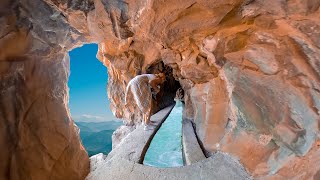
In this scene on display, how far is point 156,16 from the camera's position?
2.95 meters

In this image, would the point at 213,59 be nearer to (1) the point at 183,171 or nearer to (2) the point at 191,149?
(1) the point at 183,171

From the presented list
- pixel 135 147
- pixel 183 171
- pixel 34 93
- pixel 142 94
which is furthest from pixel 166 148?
pixel 34 93

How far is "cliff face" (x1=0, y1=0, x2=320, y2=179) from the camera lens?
2.61 metres

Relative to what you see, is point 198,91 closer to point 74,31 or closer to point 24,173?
point 74,31

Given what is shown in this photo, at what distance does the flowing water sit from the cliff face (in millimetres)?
1453

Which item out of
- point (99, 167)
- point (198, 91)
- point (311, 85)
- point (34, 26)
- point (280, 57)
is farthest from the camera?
point (198, 91)

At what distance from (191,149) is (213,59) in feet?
7.21

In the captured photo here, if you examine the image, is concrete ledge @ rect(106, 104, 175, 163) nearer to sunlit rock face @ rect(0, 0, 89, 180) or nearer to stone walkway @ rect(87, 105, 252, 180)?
stone walkway @ rect(87, 105, 252, 180)

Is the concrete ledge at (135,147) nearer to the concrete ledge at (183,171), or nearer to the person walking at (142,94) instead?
the concrete ledge at (183,171)

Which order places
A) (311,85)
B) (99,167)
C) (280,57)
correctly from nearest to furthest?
(311,85), (280,57), (99,167)

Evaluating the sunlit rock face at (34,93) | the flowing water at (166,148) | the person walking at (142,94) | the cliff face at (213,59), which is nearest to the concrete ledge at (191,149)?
the flowing water at (166,148)

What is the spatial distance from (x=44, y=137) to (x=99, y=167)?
1593 mm

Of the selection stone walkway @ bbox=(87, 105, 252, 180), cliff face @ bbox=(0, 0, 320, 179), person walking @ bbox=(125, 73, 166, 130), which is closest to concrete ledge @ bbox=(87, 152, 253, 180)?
stone walkway @ bbox=(87, 105, 252, 180)

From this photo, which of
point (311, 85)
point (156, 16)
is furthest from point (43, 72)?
point (311, 85)
